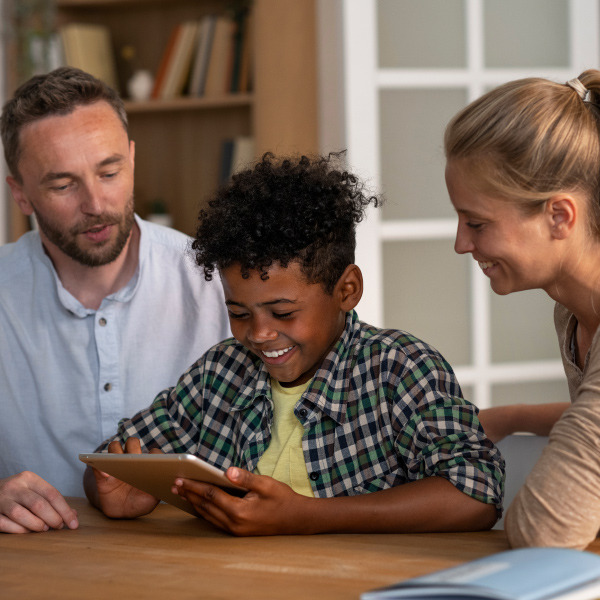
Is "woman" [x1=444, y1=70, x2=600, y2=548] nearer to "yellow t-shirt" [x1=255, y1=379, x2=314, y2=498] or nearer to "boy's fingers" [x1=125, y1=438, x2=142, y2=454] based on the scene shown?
"yellow t-shirt" [x1=255, y1=379, x2=314, y2=498]

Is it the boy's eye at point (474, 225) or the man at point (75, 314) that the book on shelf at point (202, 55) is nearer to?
the man at point (75, 314)

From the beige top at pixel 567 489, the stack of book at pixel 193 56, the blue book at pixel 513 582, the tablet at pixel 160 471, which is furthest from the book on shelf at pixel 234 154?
the blue book at pixel 513 582

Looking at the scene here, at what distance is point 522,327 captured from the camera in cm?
267

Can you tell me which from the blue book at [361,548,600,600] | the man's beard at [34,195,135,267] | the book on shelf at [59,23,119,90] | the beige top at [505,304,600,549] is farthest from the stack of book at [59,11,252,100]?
the blue book at [361,548,600,600]

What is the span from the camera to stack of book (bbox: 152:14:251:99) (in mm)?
3146

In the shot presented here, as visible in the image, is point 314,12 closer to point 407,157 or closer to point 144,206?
point 407,157

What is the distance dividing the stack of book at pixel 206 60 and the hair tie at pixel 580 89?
6.69 ft

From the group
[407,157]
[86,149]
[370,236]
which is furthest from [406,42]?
[86,149]

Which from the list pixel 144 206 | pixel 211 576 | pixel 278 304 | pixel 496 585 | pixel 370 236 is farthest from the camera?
pixel 144 206

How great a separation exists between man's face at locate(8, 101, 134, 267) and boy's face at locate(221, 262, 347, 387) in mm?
618

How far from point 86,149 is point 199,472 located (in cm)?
100

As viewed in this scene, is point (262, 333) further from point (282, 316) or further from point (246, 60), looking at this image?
point (246, 60)

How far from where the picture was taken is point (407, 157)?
8.64 feet

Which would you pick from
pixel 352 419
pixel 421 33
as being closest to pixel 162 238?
pixel 352 419
